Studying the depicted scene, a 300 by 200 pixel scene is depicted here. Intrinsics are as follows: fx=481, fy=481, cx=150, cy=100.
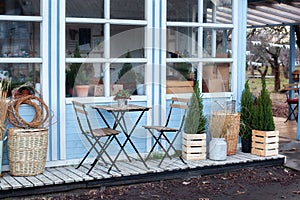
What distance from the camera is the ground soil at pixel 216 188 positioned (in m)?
4.81

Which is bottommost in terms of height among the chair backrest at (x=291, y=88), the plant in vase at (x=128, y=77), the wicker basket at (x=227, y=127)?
the wicker basket at (x=227, y=127)

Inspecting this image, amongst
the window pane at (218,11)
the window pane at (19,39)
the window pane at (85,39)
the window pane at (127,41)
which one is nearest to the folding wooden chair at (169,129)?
the window pane at (127,41)

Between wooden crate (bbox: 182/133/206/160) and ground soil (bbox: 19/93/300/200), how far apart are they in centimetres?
33

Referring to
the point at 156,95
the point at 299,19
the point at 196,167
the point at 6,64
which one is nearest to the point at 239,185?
the point at 196,167

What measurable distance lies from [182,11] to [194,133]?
1581mm

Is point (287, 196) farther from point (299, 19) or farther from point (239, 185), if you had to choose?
point (299, 19)

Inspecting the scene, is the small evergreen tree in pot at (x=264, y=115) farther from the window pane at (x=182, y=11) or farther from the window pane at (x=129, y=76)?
the window pane at (x=129, y=76)

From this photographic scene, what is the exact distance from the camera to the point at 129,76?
5824 mm

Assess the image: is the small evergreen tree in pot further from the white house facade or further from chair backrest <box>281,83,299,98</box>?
chair backrest <box>281,83,299,98</box>

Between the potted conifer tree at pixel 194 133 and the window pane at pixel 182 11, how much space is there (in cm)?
96

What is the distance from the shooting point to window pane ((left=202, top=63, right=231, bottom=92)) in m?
6.29

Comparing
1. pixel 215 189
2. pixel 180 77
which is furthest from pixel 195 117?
pixel 215 189

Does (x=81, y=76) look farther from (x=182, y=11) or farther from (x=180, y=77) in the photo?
(x=182, y=11)

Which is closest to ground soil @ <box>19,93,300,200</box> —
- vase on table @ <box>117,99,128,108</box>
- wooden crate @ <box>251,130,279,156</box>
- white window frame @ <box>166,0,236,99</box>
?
wooden crate @ <box>251,130,279,156</box>
